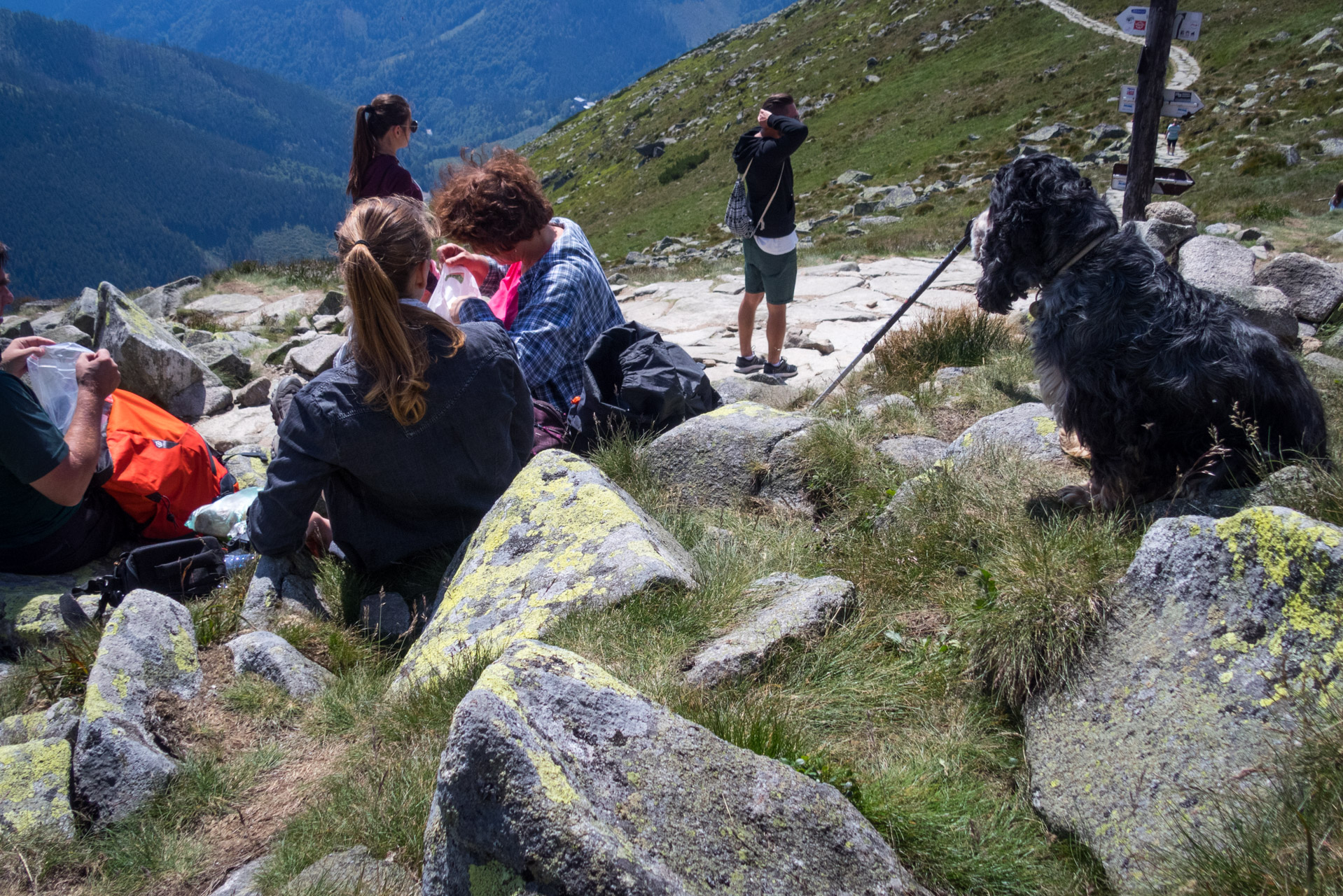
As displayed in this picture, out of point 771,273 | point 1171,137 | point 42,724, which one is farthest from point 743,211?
point 1171,137

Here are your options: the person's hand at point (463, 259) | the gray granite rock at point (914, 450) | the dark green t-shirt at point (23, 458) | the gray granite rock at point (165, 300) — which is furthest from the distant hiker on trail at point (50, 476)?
the gray granite rock at point (165, 300)

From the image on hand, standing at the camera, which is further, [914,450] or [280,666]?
[914,450]

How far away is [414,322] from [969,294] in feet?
27.9

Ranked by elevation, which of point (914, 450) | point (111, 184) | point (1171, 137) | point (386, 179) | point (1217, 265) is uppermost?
point (386, 179)

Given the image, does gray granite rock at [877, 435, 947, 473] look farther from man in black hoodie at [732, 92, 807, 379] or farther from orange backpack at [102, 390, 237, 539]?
orange backpack at [102, 390, 237, 539]

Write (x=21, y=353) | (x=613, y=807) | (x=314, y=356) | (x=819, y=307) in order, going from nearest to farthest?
(x=613, y=807)
(x=21, y=353)
(x=314, y=356)
(x=819, y=307)

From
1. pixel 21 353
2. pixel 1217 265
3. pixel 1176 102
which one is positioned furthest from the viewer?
pixel 1217 265

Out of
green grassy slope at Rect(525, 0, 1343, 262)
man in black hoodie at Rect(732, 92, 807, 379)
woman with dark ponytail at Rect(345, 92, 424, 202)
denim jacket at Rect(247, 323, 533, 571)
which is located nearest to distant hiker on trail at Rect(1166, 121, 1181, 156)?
green grassy slope at Rect(525, 0, 1343, 262)

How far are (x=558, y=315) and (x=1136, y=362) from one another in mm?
2930

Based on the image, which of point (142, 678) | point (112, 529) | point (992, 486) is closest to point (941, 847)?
point (992, 486)

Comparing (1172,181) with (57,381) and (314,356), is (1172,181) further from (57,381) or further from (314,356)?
(314,356)

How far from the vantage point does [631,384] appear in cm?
443

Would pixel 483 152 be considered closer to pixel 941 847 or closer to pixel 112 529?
pixel 112 529

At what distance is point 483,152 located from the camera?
4715mm
